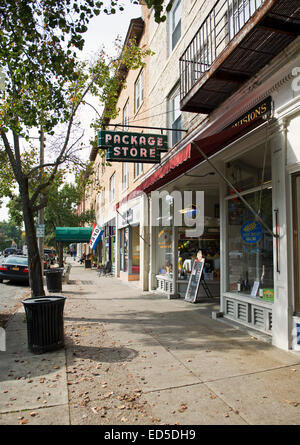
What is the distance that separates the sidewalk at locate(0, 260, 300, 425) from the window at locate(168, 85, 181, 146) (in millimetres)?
6385

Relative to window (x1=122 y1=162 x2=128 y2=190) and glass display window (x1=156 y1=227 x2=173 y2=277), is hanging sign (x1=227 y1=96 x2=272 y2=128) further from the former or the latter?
window (x1=122 y1=162 x2=128 y2=190)

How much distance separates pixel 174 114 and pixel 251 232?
19.7 feet

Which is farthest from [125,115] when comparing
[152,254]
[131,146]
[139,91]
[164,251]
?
[164,251]

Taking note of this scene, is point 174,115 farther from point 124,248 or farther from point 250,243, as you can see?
point 124,248

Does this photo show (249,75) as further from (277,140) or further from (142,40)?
(142,40)

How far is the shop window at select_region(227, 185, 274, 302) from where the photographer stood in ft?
21.0

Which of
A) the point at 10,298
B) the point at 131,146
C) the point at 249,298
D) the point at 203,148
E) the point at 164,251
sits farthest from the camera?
the point at 164,251

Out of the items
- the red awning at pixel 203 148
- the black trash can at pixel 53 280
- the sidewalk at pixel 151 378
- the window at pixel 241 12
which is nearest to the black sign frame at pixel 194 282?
the sidewalk at pixel 151 378

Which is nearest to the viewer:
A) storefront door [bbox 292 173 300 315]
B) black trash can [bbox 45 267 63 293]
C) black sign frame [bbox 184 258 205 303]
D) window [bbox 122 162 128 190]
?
storefront door [bbox 292 173 300 315]

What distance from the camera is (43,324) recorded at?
544cm

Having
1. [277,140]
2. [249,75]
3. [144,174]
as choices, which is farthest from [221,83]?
[144,174]

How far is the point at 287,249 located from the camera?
5418 millimetres

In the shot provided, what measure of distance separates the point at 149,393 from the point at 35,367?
190 centimetres

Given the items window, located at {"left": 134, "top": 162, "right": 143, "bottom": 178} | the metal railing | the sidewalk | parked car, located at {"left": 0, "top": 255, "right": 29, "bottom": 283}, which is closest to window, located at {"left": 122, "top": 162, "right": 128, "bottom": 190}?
window, located at {"left": 134, "top": 162, "right": 143, "bottom": 178}
